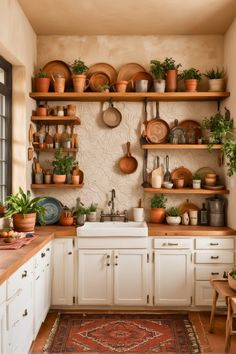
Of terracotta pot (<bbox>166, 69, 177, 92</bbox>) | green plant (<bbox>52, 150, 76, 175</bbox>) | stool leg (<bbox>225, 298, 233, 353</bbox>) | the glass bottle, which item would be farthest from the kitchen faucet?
stool leg (<bbox>225, 298, 233, 353</bbox>)

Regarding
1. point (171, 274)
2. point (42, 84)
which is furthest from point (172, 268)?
point (42, 84)

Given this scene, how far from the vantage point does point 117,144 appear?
524cm

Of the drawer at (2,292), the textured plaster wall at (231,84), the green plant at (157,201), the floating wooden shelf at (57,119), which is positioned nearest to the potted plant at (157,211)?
the green plant at (157,201)

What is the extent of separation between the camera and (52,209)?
5.07 meters

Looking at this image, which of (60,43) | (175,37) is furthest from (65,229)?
(175,37)

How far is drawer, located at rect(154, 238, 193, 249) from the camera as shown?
4.59 m

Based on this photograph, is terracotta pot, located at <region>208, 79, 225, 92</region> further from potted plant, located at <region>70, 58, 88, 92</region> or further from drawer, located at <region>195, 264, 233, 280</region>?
drawer, located at <region>195, 264, 233, 280</region>

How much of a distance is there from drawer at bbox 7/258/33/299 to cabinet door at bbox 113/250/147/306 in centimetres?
127

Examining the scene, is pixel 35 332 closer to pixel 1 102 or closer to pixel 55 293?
pixel 55 293

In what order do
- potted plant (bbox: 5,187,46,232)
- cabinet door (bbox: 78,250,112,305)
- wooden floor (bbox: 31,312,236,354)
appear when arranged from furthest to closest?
cabinet door (bbox: 78,250,112,305), potted plant (bbox: 5,187,46,232), wooden floor (bbox: 31,312,236,354)

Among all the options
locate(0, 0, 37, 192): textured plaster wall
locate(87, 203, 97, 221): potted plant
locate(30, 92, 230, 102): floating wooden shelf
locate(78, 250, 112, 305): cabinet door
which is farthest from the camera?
locate(87, 203, 97, 221): potted plant

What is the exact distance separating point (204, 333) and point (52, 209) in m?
2.17

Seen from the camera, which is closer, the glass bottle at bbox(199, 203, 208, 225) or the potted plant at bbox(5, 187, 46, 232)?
the potted plant at bbox(5, 187, 46, 232)

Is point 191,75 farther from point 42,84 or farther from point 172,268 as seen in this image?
point 172,268
